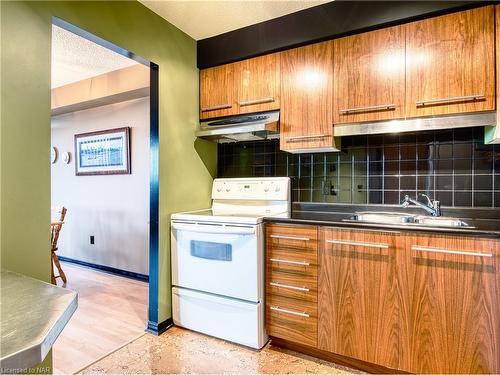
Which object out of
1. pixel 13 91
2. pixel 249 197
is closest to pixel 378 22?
pixel 249 197

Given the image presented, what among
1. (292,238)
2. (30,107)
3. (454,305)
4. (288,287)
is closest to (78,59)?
(30,107)

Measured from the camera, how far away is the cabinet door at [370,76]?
179cm

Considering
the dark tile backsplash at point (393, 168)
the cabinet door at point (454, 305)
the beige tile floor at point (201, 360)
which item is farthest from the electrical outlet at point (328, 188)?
the beige tile floor at point (201, 360)

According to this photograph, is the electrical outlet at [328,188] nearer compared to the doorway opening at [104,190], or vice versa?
the doorway opening at [104,190]

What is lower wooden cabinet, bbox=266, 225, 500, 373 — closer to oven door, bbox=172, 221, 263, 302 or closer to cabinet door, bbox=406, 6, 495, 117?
oven door, bbox=172, 221, 263, 302

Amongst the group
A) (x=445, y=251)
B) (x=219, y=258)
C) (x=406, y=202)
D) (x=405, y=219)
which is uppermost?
(x=406, y=202)

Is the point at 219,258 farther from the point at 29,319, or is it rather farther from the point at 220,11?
the point at 220,11

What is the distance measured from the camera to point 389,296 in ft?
5.22

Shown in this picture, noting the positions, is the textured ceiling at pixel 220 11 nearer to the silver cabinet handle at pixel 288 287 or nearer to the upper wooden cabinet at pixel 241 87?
the upper wooden cabinet at pixel 241 87

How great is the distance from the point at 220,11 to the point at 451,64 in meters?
1.53

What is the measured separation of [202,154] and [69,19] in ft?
4.35

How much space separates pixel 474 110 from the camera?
5.33ft

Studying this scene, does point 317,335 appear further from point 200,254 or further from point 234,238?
point 200,254

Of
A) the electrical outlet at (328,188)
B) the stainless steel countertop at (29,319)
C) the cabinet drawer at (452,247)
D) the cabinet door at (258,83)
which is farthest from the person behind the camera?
the electrical outlet at (328,188)
